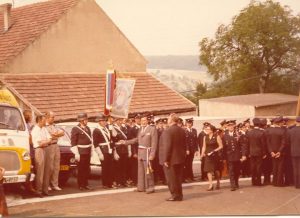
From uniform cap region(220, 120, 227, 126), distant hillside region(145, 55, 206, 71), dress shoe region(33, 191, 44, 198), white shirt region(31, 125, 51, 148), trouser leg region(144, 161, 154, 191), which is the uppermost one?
distant hillside region(145, 55, 206, 71)

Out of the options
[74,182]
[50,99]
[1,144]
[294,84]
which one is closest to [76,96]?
[50,99]

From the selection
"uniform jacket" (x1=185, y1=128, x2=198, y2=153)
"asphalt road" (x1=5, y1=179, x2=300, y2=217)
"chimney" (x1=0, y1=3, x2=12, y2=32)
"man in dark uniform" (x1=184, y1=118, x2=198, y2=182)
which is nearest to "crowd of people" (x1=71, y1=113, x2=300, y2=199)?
"man in dark uniform" (x1=184, y1=118, x2=198, y2=182)

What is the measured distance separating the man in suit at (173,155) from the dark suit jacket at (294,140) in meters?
2.00

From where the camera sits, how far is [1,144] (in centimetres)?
884

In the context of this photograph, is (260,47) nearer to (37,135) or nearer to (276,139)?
(276,139)

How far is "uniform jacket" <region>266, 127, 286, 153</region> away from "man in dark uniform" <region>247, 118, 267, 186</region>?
0.44ft

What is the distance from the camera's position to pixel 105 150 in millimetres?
10477

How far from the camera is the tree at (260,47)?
877cm

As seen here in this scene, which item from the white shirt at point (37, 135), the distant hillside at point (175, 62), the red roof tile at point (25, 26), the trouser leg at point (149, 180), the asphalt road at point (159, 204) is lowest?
the asphalt road at point (159, 204)

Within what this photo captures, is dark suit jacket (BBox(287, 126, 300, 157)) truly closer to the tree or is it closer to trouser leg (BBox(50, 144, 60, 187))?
the tree

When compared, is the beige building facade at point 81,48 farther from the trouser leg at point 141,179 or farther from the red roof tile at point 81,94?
the trouser leg at point 141,179

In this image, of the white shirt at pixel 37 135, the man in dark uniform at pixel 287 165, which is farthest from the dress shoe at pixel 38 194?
the man in dark uniform at pixel 287 165

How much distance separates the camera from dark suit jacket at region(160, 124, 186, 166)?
31.1 ft

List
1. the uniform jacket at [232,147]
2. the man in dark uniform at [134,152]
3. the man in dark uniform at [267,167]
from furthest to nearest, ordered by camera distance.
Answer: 1. the man in dark uniform at [267,167]
2. the uniform jacket at [232,147]
3. the man in dark uniform at [134,152]
